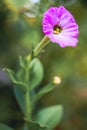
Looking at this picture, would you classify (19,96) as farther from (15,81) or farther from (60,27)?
(60,27)

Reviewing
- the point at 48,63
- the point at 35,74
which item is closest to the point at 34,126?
the point at 35,74

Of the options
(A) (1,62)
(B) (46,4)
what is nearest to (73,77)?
(A) (1,62)

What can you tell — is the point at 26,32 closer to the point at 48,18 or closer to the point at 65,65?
A: the point at 65,65

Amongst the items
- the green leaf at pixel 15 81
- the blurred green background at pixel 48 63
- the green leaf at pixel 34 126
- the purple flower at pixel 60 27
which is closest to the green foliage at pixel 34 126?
the green leaf at pixel 34 126

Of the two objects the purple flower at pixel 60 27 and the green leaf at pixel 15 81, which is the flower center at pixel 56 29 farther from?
the green leaf at pixel 15 81

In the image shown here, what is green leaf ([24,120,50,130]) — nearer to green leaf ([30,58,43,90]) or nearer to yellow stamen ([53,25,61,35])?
green leaf ([30,58,43,90])
